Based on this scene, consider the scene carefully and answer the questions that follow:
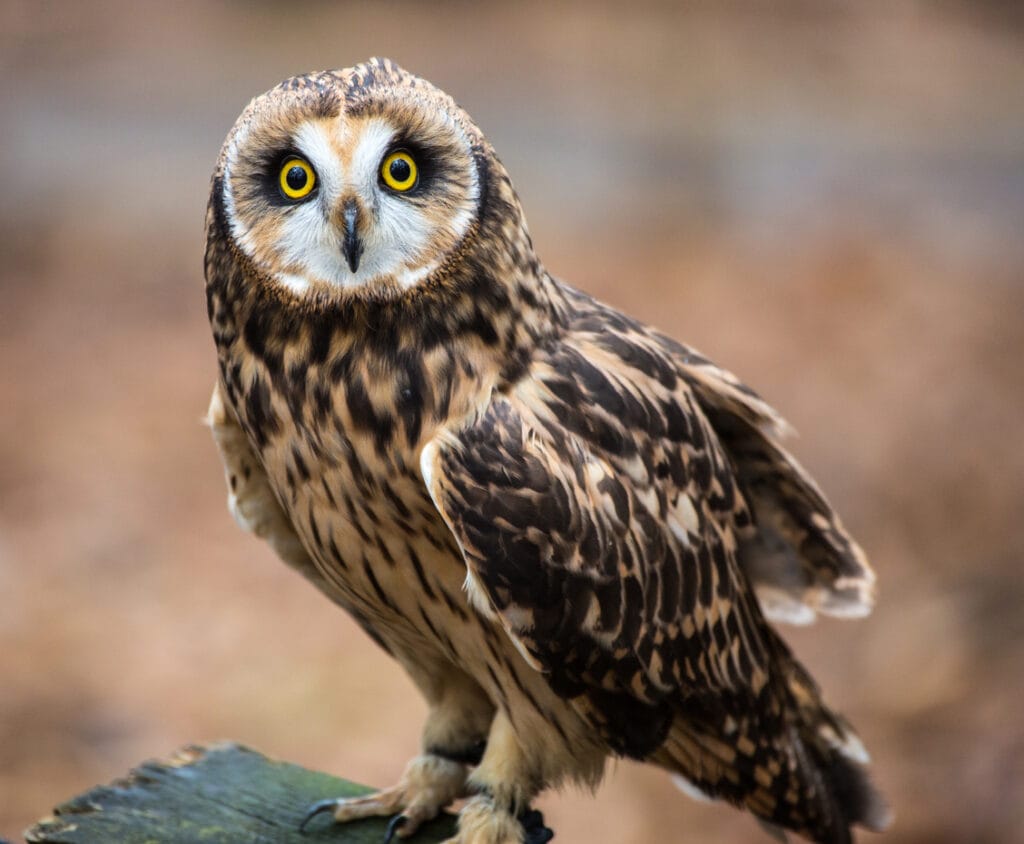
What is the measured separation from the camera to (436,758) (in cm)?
298

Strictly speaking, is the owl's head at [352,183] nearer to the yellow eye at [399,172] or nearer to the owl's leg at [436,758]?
the yellow eye at [399,172]

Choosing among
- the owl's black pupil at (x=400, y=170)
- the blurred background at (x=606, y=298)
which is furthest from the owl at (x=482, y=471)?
the blurred background at (x=606, y=298)

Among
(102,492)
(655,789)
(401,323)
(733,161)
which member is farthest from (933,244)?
(401,323)

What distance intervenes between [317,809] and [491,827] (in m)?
0.37

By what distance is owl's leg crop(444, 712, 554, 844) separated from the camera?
8.91 ft

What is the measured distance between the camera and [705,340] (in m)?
7.86

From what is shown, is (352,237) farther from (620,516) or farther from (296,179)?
(620,516)

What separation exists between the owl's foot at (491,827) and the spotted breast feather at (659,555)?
24 centimetres

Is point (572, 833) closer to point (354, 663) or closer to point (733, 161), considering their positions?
point (354, 663)

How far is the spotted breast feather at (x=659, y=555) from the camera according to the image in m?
2.43

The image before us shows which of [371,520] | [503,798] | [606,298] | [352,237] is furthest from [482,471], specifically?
[606,298]

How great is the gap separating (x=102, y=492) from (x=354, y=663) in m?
1.65

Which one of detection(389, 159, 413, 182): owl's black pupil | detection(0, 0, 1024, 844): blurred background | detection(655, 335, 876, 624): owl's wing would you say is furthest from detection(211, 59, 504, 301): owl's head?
detection(0, 0, 1024, 844): blurred background

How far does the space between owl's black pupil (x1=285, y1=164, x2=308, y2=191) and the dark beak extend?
0.40 feet
